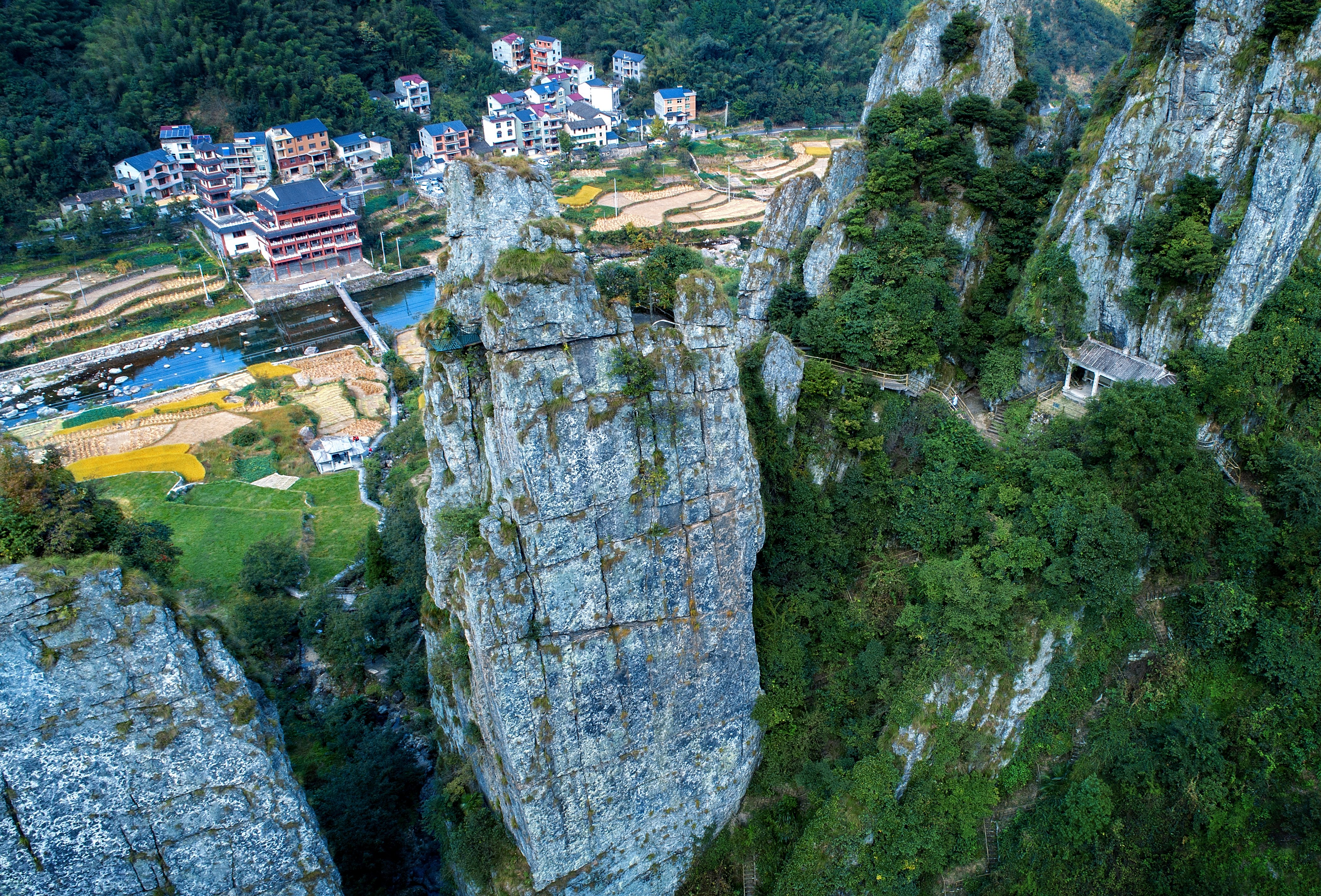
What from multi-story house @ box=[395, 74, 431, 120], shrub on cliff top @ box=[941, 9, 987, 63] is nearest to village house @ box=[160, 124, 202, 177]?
multi-story house @ box=[395, 74, 431, 120]

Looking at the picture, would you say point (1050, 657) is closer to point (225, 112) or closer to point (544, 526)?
point (544, 526)

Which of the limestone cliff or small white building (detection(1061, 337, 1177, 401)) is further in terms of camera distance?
the limestone cliff

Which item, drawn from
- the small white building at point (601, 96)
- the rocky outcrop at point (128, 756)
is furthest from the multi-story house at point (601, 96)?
the rocky outcrop at point (128, 756)

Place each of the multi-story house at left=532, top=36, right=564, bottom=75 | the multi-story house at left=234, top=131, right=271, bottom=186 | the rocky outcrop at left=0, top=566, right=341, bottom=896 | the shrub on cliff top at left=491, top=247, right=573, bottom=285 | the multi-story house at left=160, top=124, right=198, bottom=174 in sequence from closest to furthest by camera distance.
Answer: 1. the rocky outcrop at left=0, top=566, right=341, bottom=896
2. the shrub on cliff top at left=491, top=247, right=573, bottom=285
3. the multi-story house at left=160, top=124, right=198, bottom=174
4. the multi-story house at left=234, top=131, right=271, bottom=186
5. the multi-story house at left=532, top=36, right=564, bottom=75

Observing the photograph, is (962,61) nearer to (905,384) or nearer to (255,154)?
(905,384)

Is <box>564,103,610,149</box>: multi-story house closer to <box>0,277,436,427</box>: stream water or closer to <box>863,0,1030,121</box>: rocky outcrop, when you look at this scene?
<box>0,277,436,427</box>: stream water

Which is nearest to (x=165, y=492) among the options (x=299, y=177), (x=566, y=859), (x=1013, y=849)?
(x=566, y=859)
